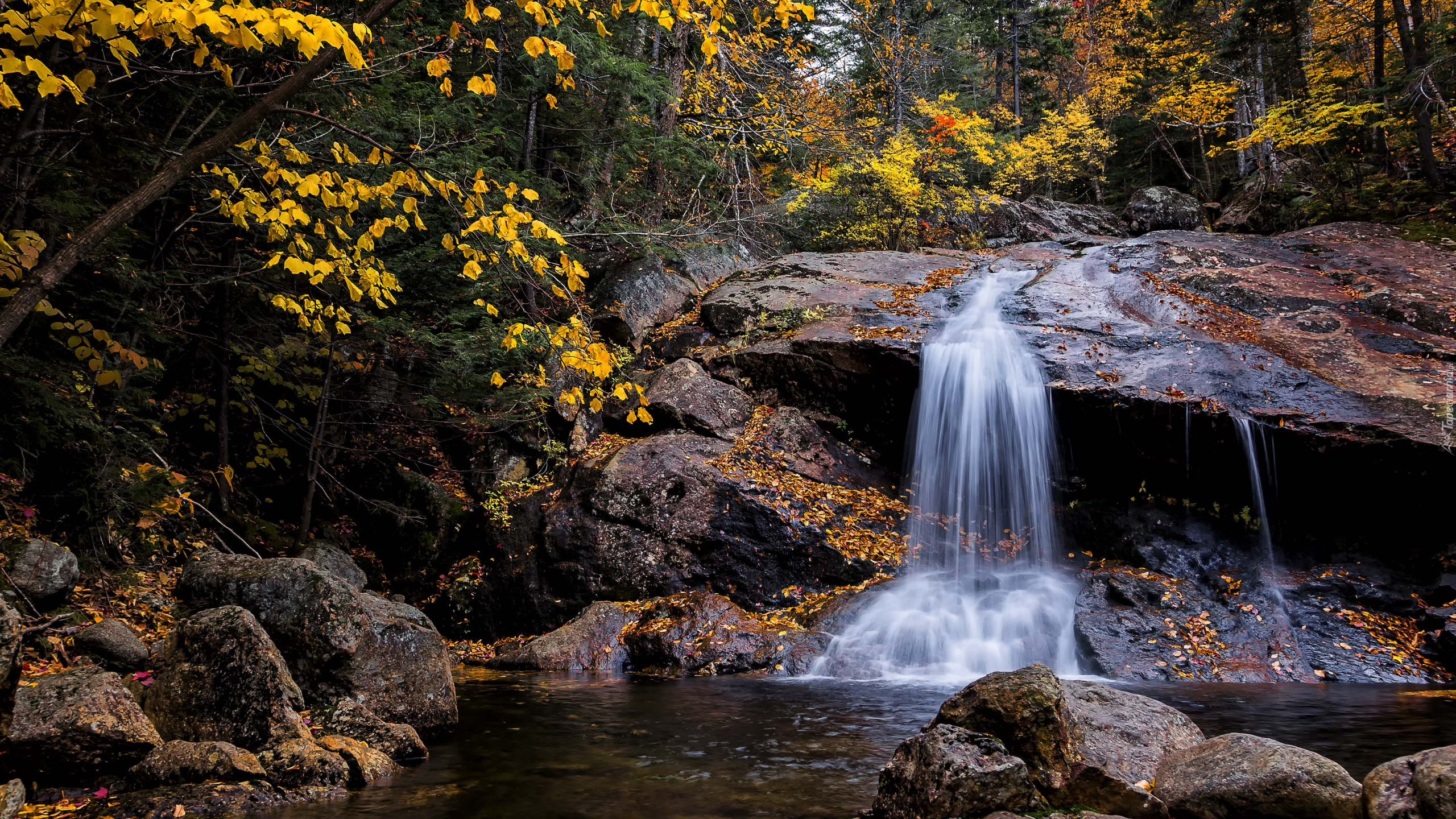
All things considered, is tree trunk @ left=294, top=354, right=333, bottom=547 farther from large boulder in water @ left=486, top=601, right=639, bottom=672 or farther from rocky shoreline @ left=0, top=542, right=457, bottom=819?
rocky shoreline @ left=0, top=542, right=457, bottom=819

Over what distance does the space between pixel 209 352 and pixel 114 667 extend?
4.74 meters

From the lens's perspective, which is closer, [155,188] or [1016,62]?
[155,188]

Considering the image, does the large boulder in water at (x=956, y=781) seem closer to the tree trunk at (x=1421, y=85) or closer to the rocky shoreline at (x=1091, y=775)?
the rocky shoreline at (x=1091, y=775)

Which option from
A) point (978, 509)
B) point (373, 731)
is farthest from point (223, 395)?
point (978, 509)

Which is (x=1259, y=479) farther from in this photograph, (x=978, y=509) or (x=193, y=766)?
(x=193, y=766)

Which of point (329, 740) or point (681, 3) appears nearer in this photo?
point (681, 3)

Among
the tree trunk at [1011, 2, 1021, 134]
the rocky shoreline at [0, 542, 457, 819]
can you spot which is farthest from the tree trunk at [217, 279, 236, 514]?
the tree trunk at [1011, 2, 1021, 134]

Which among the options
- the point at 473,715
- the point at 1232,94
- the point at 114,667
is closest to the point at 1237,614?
the point at 473,715

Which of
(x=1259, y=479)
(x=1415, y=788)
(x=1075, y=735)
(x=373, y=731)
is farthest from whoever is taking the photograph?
(x=1259, y=479)

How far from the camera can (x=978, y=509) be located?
10500mm

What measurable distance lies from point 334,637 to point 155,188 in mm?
3055

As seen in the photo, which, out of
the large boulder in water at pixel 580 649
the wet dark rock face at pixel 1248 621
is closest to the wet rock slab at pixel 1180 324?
the wet dark rock face at pixel 1248 621

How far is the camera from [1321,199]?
15.1 meters

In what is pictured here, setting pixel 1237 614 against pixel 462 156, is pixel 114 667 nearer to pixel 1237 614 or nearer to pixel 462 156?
pixel 462 156
